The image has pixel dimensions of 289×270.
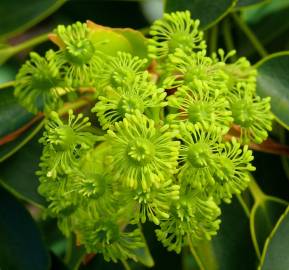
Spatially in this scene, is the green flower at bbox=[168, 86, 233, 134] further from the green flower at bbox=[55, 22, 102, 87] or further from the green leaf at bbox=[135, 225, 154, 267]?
the green leaf at bbox=[135, 225, 154, 267]

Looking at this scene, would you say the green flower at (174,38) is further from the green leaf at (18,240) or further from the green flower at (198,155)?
the green leaf at (18,240)

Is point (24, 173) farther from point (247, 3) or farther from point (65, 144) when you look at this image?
point (247, 3)

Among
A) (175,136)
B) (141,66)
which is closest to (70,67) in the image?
(141,66)

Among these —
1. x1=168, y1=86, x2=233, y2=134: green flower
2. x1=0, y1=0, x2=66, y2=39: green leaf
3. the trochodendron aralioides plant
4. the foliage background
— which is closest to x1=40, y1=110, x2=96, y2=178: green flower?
the trochodendron aralioides plant

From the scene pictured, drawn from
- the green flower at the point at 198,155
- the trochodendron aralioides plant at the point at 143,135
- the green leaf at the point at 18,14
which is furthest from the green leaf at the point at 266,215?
the green leaf at the point at 18,14

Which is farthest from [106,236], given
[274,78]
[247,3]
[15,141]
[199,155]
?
[247,3]

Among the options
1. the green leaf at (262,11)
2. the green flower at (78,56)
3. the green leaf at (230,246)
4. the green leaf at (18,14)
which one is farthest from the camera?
the green leaf at (262,11)
